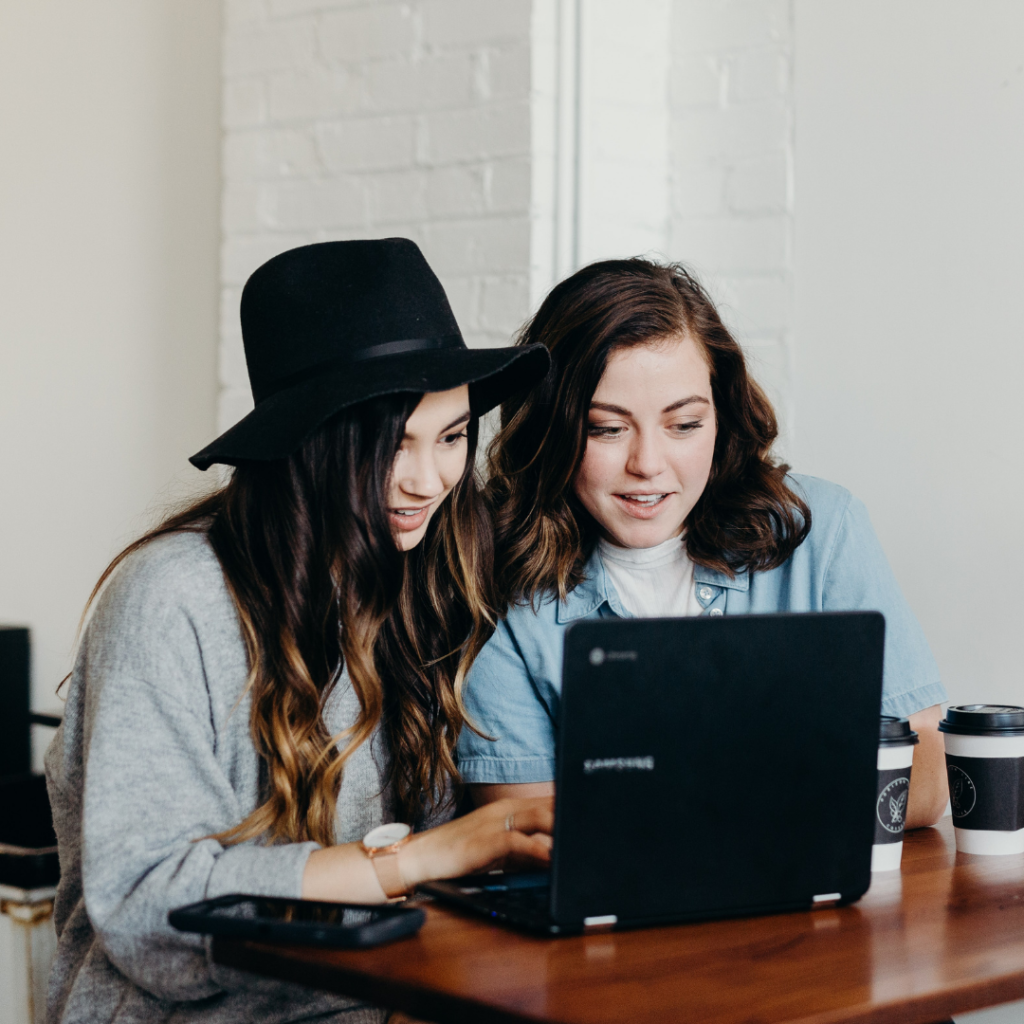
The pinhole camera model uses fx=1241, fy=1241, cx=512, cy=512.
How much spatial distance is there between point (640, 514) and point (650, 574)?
116mm

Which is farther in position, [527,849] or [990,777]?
[990,777]

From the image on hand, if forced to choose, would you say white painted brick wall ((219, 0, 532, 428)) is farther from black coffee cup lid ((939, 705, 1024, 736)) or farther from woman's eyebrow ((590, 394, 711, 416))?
black coffee cup lid ((939, 705, 1024, 736))

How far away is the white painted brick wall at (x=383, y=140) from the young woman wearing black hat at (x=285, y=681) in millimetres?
720

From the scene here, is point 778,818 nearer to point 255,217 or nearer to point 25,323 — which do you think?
point 255,217

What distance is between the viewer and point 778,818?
3.18 ft

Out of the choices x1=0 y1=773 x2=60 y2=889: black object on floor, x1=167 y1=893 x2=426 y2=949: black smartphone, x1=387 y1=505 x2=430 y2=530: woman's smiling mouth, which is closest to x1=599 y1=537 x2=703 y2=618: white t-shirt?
x1=387 y1=505 x2=430 y2=530: woman's smiling mouth

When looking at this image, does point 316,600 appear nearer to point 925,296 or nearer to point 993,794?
point 993,794

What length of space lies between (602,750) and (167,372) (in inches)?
74.9

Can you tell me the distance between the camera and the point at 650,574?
1.66 m

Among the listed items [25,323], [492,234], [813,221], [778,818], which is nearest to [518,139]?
[492,234]

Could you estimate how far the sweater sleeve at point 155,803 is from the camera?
3.44 ft

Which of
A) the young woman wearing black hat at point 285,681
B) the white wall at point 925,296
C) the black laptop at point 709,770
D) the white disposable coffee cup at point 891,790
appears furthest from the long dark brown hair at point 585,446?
the black laptop at point 709,770

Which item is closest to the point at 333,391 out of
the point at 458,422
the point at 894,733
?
the point at 458,422

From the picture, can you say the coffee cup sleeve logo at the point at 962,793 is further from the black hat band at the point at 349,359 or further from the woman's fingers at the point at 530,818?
the black hat band at the point at 349,359
